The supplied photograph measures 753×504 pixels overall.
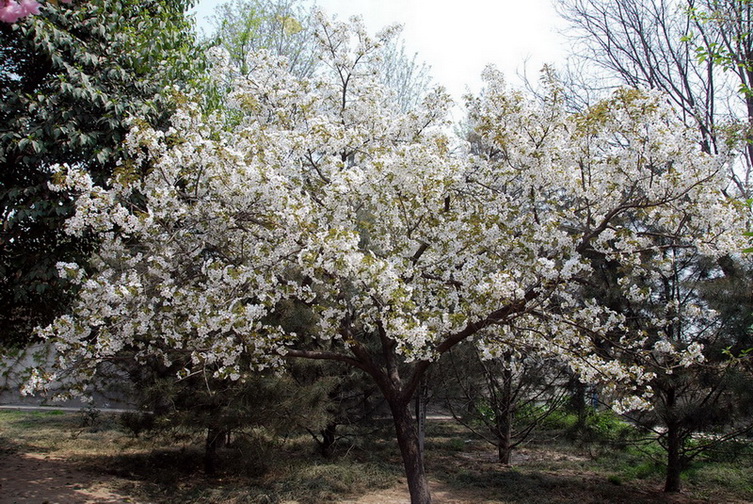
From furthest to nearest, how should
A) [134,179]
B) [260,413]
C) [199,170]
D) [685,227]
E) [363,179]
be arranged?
[260,413], [685,227], [363,179], [199,170], [134,179]

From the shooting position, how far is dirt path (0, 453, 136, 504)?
Answer: 6.08 m

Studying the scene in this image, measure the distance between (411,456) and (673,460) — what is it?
3825 mm

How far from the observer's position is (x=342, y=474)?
25.6 ft

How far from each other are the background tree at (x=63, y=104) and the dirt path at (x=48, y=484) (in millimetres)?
2142

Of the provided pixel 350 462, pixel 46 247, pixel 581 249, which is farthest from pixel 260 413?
pixel 581 249

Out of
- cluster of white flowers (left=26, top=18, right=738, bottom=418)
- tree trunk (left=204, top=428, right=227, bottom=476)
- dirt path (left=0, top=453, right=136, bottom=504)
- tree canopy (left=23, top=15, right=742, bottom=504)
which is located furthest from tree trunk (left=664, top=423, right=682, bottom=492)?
dirt path (left=0, top=453, right=136, bottom=504)

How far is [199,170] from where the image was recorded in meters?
4.78

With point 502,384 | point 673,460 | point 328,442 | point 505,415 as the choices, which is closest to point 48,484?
point 328,442

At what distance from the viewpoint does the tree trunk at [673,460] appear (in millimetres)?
7073

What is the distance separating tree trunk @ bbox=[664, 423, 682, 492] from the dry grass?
17 cm

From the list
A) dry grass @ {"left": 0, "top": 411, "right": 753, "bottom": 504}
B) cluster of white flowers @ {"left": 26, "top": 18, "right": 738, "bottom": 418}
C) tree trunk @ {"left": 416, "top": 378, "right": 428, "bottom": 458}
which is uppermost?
cluster of white flowers @ {"left": 26, "top": 18, "right": 738, "bottom": 418}

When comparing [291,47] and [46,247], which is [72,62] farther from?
[291,47]

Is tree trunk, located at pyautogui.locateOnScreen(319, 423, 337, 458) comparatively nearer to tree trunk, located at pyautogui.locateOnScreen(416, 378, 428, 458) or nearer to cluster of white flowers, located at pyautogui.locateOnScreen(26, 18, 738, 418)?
tree trunk, located at pyautogui.locateOnScreen(416, 378, 428, 458)

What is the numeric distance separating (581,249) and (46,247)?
17.9 feet
